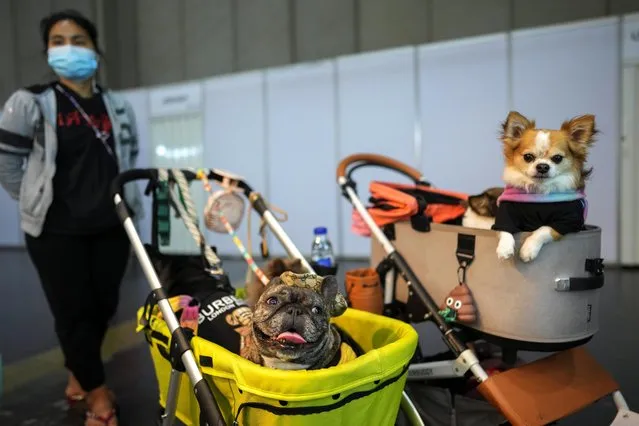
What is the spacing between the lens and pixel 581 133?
1.43 metres

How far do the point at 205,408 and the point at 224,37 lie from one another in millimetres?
5605

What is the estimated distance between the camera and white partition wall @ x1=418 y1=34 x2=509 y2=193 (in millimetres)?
4457

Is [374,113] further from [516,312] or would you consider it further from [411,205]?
[516,312]

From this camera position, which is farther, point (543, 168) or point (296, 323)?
point (543, 168)

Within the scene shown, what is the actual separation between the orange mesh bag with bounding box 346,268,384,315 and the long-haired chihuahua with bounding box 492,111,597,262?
1.81ft

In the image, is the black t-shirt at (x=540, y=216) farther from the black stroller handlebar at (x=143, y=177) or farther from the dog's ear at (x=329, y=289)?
the black stroller handlebar at (x=143, y=177)

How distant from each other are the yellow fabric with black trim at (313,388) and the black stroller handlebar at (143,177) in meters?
0.68

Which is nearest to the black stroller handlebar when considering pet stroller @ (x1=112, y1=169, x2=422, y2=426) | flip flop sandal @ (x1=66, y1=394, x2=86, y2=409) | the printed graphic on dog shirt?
pet stroller @ (x1=112, y1=169, x2=422, y2=426)

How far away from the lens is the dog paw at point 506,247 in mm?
1401

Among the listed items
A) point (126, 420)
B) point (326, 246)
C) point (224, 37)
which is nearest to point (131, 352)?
point (126, 420)

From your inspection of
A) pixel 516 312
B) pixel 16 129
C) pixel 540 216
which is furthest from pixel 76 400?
pixel 540 216

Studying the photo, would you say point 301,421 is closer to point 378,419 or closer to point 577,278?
point 378,419

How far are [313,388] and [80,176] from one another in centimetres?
135

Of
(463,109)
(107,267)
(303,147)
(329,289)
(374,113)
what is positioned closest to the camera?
(329,289)
